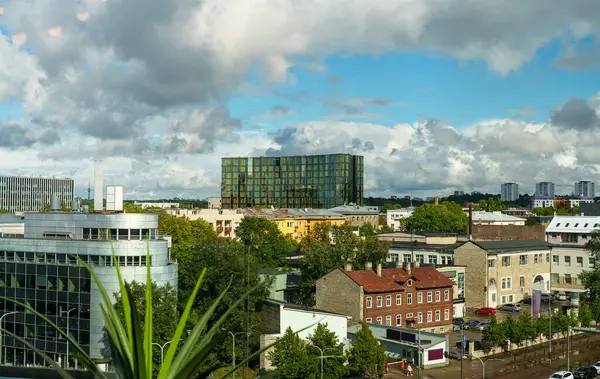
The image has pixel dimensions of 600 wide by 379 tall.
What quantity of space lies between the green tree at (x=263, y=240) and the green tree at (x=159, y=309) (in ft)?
168

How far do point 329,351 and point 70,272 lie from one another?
24.8 meters

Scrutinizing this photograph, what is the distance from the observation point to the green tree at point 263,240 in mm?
113125

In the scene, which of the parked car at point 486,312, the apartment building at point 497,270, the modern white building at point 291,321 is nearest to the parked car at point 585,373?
the modern white building at point 291,321

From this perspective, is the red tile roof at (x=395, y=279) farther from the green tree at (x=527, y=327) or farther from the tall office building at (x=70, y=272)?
the tall office building at (x=70, y=272)

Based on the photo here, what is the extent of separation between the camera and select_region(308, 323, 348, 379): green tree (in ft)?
177

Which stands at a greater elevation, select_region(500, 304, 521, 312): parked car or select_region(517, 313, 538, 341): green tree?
select_region(517, 313, 538, 341): green tree

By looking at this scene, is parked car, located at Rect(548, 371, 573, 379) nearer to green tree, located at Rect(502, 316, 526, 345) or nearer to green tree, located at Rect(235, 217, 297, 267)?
green tree, located at Rect(502, 316, 526, 345)

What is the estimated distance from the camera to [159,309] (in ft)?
189

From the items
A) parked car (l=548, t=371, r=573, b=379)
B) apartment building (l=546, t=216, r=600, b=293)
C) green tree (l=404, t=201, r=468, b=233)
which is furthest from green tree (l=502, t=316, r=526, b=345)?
green tree (l=404, t=201, r=468, b=233)

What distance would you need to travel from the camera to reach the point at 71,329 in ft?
200

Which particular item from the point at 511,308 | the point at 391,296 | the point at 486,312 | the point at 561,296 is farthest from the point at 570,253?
the point at 391,296

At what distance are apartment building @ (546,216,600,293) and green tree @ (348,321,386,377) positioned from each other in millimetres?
61010

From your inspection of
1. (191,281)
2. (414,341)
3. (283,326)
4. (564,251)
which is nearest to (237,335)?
(283,326)

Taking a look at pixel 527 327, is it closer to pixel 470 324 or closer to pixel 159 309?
pixel 470 324
